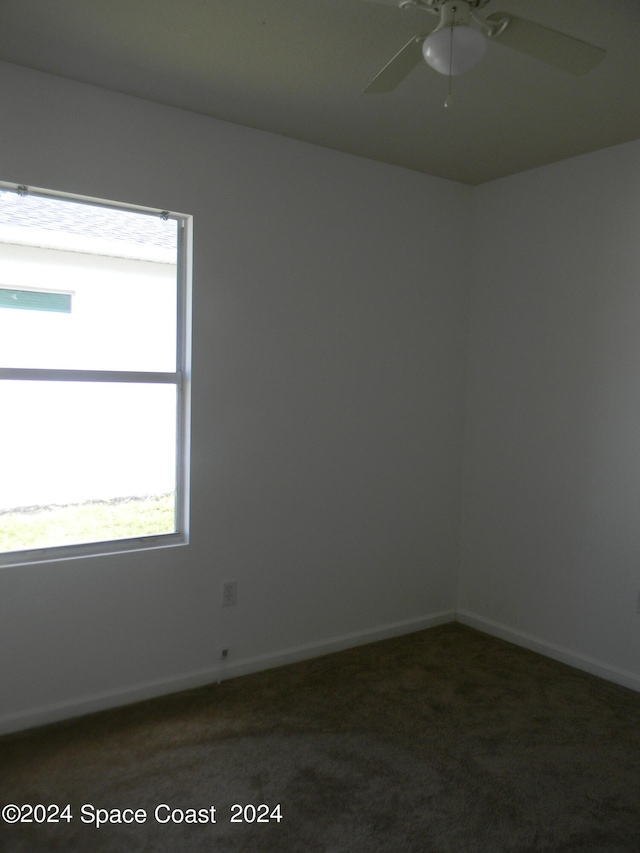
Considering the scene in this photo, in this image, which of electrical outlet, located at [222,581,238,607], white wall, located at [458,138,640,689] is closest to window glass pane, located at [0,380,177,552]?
electrical outlet, located at [222,581,238,607]

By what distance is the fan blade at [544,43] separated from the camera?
1.69 m

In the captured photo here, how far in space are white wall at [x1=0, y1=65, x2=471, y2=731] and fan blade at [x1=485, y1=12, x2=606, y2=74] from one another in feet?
5.19

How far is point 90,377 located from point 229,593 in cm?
119

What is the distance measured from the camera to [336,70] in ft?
8.02

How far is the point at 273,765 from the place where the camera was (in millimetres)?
2447

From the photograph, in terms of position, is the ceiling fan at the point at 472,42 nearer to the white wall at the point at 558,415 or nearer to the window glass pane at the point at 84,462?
the white wall at the point at 558,415

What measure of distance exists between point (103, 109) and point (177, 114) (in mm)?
322

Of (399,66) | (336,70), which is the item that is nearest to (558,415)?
(336,70)

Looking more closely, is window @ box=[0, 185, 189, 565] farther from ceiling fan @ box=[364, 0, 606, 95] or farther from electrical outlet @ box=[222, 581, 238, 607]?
ceiling fan @ box=[364, 0, 606, 95]

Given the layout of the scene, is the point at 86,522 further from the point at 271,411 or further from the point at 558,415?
the point at 558,415

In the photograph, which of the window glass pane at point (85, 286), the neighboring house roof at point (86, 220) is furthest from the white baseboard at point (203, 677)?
the neighboring house roof at point (86, 220)

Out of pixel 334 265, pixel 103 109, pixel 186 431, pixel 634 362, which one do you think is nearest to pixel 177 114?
pixel 103 109

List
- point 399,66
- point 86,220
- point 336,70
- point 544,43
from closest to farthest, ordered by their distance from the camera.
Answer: point 544,43, point 399,66, point 336,70, point 86,220

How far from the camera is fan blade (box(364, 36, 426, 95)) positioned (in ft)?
5.85
